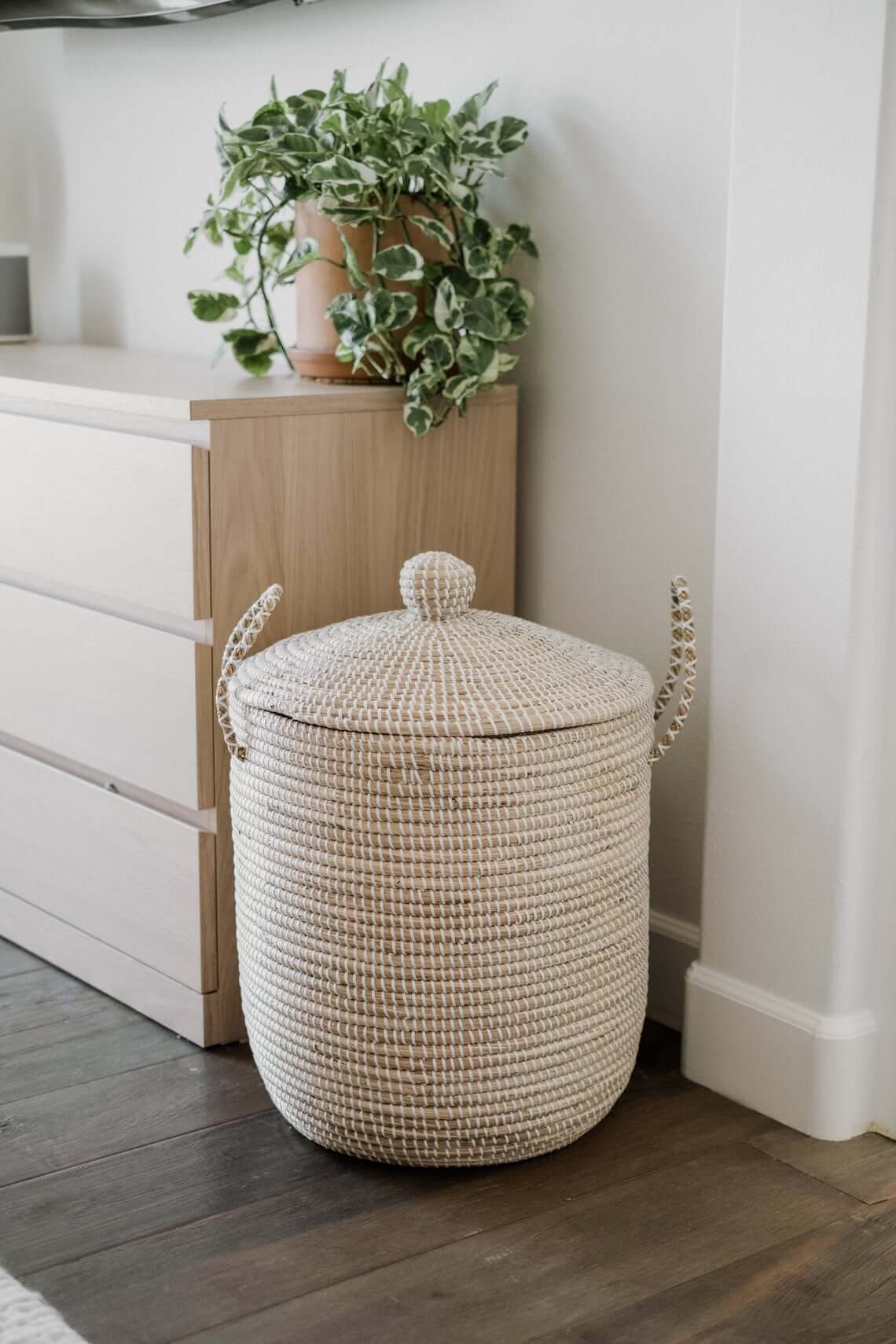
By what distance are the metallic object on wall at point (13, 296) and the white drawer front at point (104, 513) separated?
2.57 feet

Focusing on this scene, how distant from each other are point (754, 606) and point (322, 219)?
0.73 meters

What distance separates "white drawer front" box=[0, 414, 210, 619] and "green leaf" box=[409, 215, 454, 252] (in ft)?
1.27

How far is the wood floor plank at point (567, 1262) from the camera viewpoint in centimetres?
128

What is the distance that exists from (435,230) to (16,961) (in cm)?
111

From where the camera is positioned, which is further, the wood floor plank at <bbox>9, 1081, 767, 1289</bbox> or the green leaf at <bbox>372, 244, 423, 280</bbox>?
the green leaf at <bbox>372, 244, 423, 280</bbox>

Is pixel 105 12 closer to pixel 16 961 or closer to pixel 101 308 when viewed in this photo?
pixel 101 308

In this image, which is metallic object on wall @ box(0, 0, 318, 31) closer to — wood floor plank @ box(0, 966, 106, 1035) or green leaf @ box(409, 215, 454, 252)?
green leaf @ box(409, 215, 454, 252)

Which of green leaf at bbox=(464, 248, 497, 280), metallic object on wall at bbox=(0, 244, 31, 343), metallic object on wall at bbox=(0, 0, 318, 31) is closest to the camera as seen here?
green leaf at bbox=(464, 248, 497, 280)

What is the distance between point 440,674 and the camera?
147 centimetres

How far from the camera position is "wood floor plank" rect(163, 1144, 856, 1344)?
50.4 inches

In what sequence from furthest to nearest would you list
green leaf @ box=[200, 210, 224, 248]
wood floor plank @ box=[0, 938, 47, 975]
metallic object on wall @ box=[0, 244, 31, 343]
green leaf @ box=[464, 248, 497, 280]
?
metallic object on wall @ box=[0, 244, 31, 343]
wood floor plank @ box=[0, 938, 47, 975]
green leaf @ box=[200, 210, 224, 248]
green leaf @ box=[464, 248, 497, 280]

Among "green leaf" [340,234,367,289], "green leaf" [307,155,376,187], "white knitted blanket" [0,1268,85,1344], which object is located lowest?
"white knitted blanket" [0,1268,85,1344]

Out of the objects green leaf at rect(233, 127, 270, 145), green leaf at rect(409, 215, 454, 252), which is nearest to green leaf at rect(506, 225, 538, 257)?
green leaf at rect(409, 215, 454, 252)

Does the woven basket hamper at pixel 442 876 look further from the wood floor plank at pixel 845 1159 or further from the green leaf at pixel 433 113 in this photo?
the green leaf at pixel 433 113
